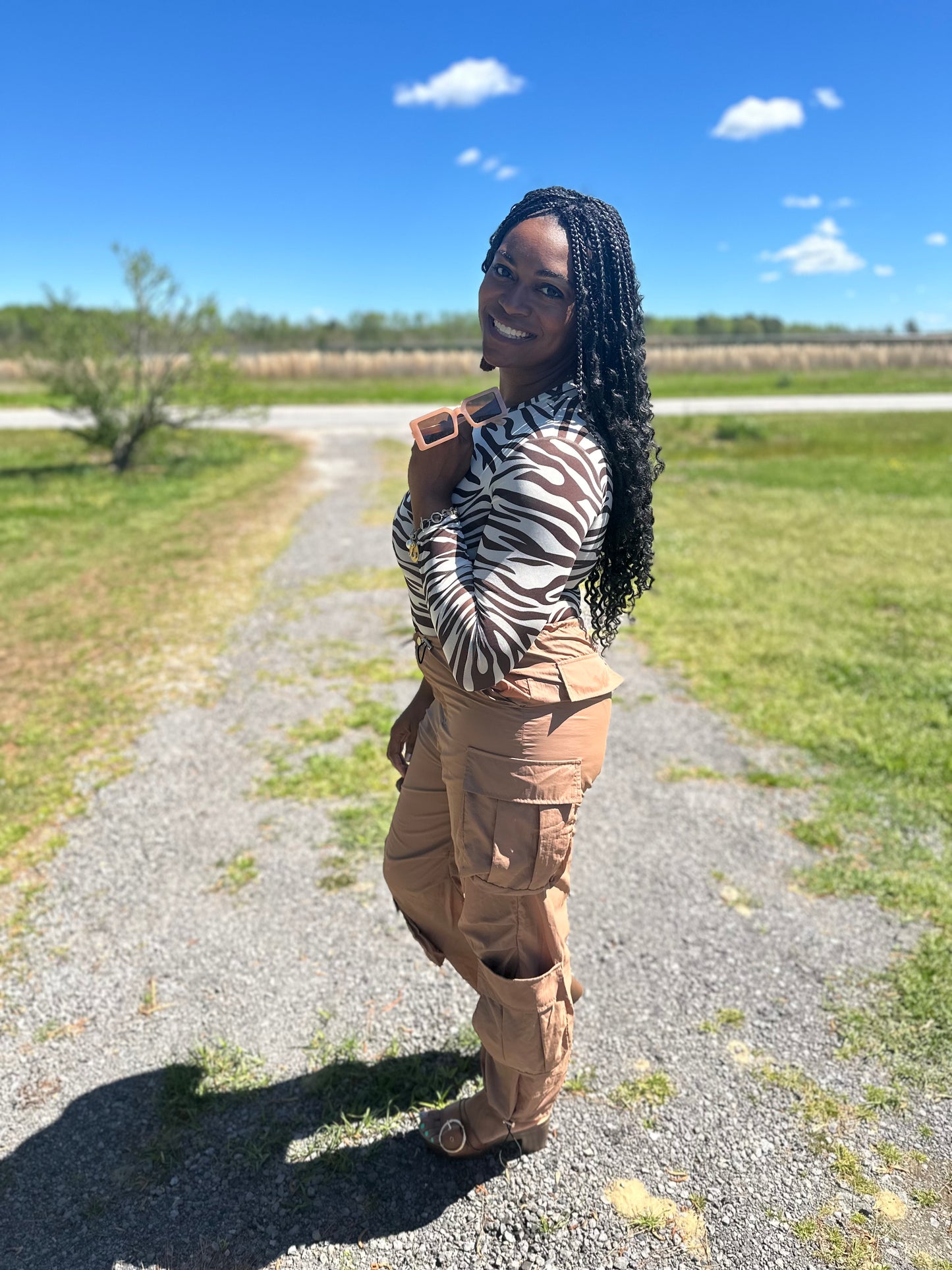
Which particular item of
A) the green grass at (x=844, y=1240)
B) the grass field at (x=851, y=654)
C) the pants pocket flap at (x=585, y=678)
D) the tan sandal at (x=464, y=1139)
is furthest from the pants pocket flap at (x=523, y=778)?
the grass field at (x=851, y=654)

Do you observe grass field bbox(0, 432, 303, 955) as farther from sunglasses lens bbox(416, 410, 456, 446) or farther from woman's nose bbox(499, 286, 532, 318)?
woman's nose bbox(499, 286, 532, 318)

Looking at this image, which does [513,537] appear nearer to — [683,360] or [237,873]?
[237,873]

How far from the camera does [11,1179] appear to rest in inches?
86.3

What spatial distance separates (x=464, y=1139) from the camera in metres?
2.17

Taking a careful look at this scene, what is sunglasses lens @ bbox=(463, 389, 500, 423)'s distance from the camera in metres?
1.78

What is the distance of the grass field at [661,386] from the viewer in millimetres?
30922

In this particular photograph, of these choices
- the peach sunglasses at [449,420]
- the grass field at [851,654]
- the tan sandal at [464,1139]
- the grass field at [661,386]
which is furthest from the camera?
the grass field at [661,386]

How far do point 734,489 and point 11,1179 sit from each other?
12.7m

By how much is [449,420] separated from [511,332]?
230 mm

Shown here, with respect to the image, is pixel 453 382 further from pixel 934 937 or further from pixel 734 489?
pixel 934 937

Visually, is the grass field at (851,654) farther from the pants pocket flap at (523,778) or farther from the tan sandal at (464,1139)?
the pants pocket flap at (523,778)

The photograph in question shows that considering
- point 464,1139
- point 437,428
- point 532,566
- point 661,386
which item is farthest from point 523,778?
point 661,386

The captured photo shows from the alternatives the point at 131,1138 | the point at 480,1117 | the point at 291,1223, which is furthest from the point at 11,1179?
the point at 480,1117

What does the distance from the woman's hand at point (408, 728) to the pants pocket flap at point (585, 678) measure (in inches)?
22.3
